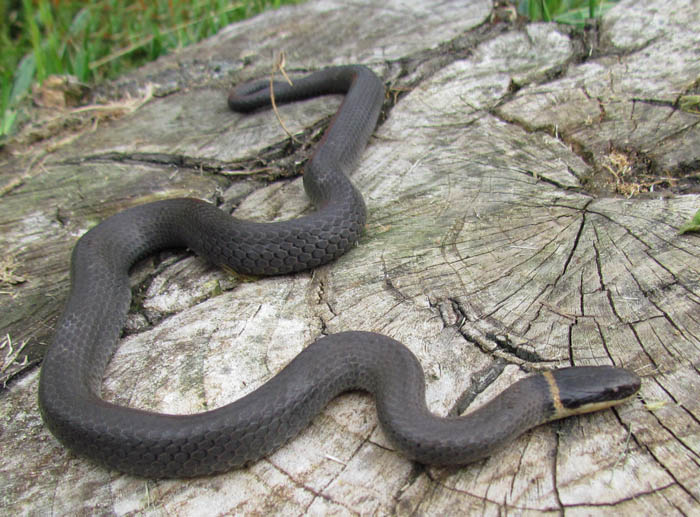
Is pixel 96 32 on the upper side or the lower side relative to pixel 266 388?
upper

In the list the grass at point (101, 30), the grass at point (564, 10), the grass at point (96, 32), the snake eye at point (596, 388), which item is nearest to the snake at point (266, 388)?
the snake eye at point (596, 388)

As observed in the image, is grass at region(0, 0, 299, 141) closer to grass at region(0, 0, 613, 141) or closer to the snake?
grass at region(0, 0, 613, 141)

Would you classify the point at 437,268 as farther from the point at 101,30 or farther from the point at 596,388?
the point at 101,30

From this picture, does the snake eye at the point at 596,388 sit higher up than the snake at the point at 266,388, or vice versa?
the snake at the point at 266,388

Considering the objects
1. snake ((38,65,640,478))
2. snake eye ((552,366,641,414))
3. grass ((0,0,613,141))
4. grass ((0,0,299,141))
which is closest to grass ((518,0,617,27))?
grass ((0,0,613,141))

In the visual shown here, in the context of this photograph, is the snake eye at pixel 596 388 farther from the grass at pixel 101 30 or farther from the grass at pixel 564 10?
the grass at pixel 101 30

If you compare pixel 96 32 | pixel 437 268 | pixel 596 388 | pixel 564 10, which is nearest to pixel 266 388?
pixel 437 268

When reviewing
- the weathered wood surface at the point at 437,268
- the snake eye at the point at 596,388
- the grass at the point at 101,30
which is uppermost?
the grass at the point at 101,30
